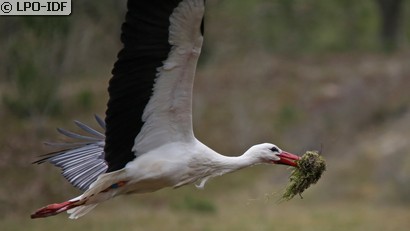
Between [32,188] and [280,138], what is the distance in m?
6.05

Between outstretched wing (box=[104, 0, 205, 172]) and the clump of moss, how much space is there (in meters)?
1.02

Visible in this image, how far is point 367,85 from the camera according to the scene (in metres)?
22.5

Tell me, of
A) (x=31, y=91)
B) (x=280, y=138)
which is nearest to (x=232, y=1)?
(x=280, y=138)

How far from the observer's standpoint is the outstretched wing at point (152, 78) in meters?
7.39

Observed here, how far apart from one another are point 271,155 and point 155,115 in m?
1.10

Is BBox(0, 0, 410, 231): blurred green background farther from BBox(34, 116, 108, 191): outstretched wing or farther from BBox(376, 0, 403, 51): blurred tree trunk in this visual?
BBox(34, 116, 108, 191): outstretched wing

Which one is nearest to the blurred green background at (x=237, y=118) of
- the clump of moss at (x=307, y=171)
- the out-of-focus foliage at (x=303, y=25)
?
the out-of-focus foliage at (x=303, y=25)

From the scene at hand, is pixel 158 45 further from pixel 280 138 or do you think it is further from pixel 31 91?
pixel 280 138

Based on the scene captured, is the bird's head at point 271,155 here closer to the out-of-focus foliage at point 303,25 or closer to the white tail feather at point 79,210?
the white tail feather at point 79,210

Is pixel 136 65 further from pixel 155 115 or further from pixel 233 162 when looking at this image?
pixel 233 162

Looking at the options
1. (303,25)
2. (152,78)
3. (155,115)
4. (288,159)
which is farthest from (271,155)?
(303,25)

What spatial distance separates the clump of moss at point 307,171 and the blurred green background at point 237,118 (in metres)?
5.76

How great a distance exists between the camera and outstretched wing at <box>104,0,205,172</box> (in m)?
7.39

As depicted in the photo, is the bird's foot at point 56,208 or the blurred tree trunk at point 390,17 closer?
the bird's foot at point 56,208
